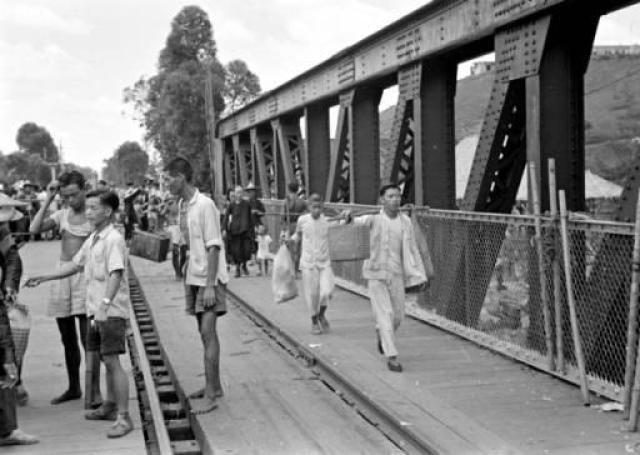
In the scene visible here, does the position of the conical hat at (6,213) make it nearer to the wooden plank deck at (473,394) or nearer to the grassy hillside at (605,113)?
the wooden plank deck at (473,394)

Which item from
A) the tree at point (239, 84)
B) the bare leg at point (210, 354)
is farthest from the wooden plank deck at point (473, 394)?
the tree at point (239, 84)

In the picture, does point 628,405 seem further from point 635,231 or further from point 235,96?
point 235,96

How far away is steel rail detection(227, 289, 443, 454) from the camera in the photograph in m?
6.22

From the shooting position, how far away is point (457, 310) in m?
11.0

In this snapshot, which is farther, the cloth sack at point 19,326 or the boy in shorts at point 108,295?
the cloth sack at point 19,326

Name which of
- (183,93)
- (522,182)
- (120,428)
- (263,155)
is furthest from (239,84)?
(120,428)

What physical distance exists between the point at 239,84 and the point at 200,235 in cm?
6532

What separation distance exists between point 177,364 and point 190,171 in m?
2.83

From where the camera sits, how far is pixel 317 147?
20016mm

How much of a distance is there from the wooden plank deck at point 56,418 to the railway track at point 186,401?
18cm

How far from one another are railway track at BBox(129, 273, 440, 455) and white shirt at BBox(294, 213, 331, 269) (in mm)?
962

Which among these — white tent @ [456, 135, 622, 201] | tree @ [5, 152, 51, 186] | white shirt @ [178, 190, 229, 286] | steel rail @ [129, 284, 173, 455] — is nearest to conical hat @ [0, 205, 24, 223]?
white shirt @ [178, 190, 229, 286]

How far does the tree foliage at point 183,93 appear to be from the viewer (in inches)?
2509

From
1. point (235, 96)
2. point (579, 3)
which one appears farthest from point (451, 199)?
point (235, 96)
